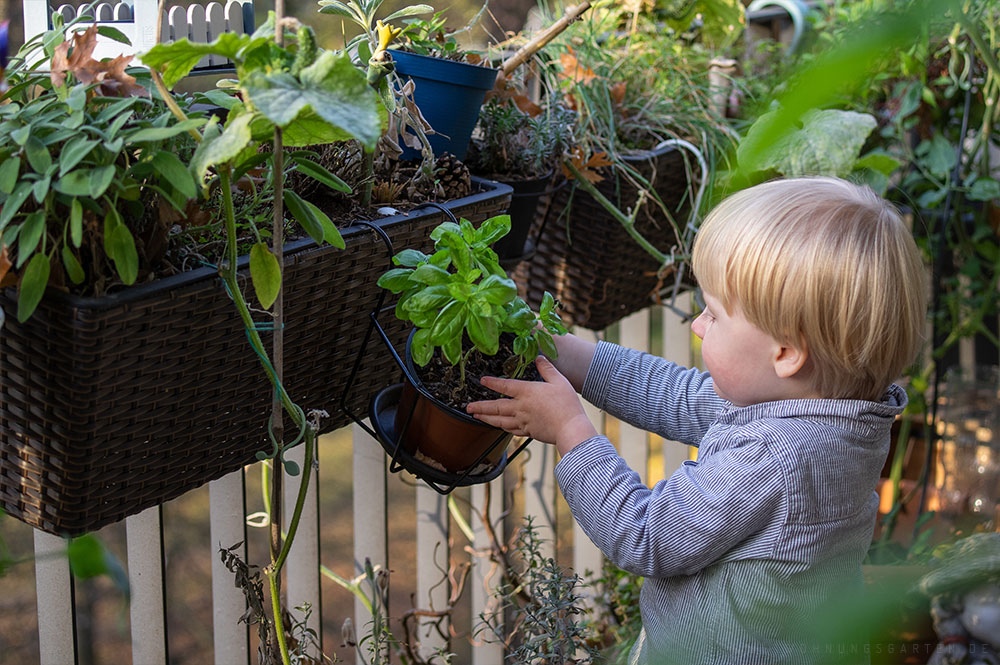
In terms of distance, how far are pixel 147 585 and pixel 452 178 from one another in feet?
2.43

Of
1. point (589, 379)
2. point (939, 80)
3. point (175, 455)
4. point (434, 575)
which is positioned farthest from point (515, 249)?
point (939, 80)

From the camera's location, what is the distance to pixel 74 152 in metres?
0.61

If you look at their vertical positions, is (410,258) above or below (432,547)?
above

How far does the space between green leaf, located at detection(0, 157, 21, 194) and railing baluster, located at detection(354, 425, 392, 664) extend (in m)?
0.92

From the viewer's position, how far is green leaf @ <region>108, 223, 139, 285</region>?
64cm

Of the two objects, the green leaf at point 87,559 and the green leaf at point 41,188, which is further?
the green leaf at point 41,188

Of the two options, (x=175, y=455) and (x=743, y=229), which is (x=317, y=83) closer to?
(x=175, y=455)

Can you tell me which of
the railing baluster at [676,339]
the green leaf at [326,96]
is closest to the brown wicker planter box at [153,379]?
the green leaf at [326,96]

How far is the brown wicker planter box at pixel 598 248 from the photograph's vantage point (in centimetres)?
132

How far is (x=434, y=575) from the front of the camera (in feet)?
5.51

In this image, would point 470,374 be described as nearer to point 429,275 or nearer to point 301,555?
point 429,275

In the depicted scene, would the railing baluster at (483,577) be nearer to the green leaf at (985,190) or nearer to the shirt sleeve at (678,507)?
the shirt sleeve at (678,507)

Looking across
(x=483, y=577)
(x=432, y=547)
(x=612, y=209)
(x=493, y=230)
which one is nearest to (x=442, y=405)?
(x=493, y=230)

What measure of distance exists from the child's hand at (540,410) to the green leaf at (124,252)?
1.08ft
